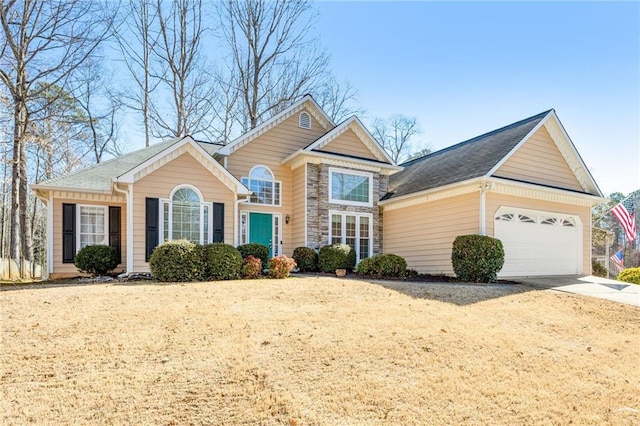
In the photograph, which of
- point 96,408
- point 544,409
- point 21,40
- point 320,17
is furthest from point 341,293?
point 320,17

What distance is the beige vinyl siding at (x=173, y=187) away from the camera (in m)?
11.4

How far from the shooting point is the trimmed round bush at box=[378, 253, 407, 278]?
12938mm

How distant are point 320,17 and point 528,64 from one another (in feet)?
44.7

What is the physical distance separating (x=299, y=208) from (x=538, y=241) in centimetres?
878

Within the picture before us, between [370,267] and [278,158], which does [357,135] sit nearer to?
[278,158]

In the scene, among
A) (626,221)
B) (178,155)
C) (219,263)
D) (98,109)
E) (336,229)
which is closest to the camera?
(219,263)

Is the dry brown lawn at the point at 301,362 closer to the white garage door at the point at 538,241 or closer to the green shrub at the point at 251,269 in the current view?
the green shrub at the point at 251,269

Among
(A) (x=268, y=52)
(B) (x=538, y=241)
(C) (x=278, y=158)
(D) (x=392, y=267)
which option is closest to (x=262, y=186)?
(C) (x=278, y=158)

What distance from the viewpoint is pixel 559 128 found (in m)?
14.7

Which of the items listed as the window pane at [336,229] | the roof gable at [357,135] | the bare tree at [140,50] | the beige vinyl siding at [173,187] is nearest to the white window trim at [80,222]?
the beige vinyl siding at [173,187]

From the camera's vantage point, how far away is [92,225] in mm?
12961

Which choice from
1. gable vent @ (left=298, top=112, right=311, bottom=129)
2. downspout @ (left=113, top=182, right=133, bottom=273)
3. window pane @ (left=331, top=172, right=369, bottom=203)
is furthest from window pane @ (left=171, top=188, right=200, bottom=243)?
gable vent @ (left=298, top=112, right=311, bottom=129)

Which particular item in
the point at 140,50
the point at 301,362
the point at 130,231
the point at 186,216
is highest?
the point at 140,50

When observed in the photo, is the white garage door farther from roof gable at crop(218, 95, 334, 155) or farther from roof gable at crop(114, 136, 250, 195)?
roof gable at crop(114, 136, 250, 195)
